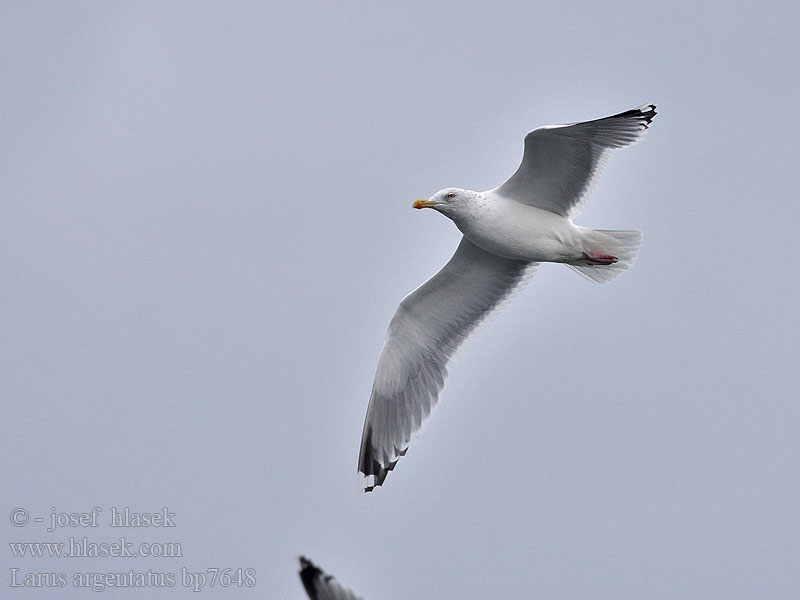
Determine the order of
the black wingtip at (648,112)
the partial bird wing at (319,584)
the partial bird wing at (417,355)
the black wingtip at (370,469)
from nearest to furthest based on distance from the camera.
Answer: the partial bird wing at (319,584) → the black wingtip at (648,112) → the partial bird wing at (417,355) → the black wingtip at (370,469)

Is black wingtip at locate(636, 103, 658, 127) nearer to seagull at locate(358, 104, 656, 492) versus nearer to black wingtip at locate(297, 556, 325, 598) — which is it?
seagull at locate(358, 104, 656, 492)

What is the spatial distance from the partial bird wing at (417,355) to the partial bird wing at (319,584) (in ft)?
23.7

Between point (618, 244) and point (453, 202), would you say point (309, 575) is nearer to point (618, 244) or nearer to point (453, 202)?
point (453, 202)

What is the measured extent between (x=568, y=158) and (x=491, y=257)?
50.9 inches

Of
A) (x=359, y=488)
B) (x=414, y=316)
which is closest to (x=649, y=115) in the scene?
(x=414, y=316)

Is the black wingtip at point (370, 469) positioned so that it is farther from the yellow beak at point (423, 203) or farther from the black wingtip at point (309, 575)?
the black wingtip at point (309, 575)

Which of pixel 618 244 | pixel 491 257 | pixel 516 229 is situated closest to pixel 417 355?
pixel 491 257

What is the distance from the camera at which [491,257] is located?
33.0 feet

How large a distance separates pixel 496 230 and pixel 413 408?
2094mm

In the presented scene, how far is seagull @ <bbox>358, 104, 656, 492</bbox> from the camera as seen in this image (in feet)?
30.0

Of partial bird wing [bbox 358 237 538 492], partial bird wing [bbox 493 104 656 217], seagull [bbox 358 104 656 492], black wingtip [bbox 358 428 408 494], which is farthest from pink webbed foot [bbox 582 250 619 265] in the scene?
black wingtip [bbox 358 428 408 494]

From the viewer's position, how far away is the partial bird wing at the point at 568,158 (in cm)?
886

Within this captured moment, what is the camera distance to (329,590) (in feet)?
9.70

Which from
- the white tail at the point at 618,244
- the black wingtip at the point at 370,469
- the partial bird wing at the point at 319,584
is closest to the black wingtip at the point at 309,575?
the partial bird wing at the point at 319,584
